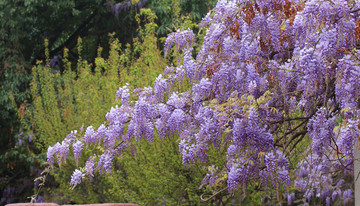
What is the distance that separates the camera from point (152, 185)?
5.32 metres

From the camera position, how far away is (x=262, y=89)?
3023mm

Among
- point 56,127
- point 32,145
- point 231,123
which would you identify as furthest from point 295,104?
point 32,145

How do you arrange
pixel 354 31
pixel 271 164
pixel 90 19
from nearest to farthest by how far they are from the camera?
pixel 354 31
pixel 271 164
pixel 90 19

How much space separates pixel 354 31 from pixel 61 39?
34.7ft

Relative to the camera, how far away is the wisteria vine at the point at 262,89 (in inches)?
105

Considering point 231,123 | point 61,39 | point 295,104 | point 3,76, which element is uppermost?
point 61,39

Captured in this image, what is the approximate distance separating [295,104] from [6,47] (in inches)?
287

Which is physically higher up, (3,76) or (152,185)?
(3,76)

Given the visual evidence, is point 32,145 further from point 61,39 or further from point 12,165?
point 61,39

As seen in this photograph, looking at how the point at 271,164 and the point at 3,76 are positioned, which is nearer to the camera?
the point at 271,164

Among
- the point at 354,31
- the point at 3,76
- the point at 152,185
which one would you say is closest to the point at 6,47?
the point at 3,76

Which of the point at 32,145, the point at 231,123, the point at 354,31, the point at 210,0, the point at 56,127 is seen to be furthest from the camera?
the point at 210,0

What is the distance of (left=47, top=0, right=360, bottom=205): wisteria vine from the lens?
268 centimetres

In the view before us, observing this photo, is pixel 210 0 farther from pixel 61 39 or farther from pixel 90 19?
pixel 61 39
